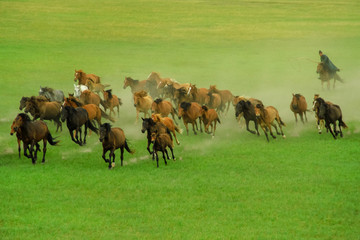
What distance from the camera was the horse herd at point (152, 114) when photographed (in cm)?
1877

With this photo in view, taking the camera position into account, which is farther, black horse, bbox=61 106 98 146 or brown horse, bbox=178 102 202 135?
brown horse, bbox=178 102 202 135

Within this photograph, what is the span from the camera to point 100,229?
13867 millimetres

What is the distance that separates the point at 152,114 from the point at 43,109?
18.1 ft

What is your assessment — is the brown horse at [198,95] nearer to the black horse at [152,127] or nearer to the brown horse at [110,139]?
the black horse at [152,127]

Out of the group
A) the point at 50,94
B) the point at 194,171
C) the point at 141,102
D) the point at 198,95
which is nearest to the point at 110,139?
the point at 194,171

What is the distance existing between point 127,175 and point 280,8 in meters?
70.3

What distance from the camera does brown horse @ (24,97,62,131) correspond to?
23.1m

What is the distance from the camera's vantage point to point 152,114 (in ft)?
65.4

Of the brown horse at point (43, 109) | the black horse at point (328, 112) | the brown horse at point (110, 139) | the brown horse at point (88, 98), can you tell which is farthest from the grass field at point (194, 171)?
the brown horse at point (88, 98)

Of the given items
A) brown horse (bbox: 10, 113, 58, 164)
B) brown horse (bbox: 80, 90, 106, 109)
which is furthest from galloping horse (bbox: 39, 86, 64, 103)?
brown horse (bbox: 10, 113, 58, 164)

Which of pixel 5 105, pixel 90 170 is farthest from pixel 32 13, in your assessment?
pixel 90 170

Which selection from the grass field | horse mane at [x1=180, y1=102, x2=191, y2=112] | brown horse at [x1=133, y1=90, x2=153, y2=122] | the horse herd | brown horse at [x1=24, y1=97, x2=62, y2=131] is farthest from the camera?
brown horse at [x1=133, y1=90, x2=153, y2=122]

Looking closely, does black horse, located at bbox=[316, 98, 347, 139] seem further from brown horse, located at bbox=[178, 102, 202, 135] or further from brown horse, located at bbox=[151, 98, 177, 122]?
brown horse, located at bbox=[151, 98, 177, 122]

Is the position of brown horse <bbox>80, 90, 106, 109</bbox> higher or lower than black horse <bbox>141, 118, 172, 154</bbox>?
higher
